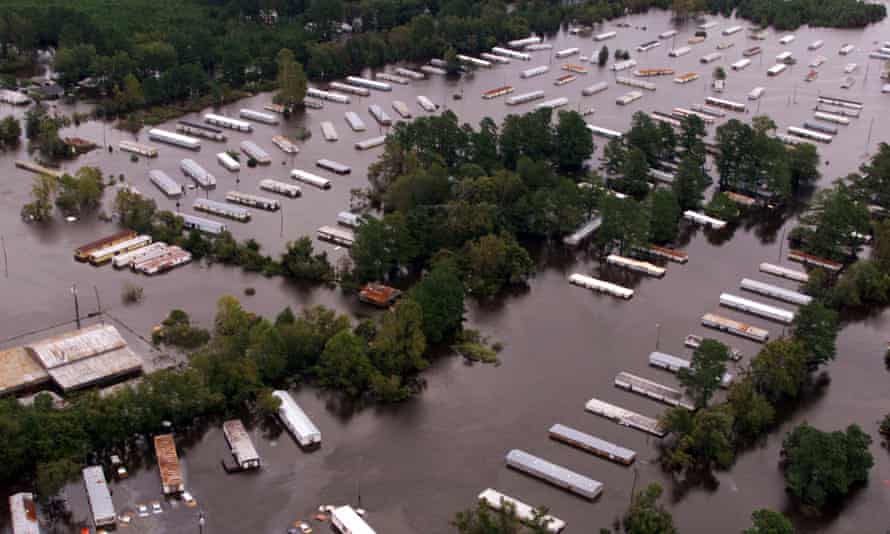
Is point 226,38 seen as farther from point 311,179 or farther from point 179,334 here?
point 179,334

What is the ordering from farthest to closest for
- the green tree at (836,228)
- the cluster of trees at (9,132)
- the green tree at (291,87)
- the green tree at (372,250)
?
the green tree at (291,87)
the cluster of trees at (9,132)
the green tree at (836,228)
the green tree at (372,250)

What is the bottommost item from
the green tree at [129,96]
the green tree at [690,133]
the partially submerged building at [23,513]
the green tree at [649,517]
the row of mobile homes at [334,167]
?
the partially submerged building at [23,513]

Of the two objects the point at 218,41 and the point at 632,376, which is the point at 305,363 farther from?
the point at 218,41

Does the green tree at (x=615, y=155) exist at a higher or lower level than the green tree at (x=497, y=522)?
higher

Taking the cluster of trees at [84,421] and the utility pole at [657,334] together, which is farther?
the utility pole at [657,334]

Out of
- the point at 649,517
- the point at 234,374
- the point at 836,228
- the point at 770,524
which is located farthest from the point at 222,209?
the point at 770,524

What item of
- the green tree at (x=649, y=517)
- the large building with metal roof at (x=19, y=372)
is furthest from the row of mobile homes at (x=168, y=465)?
the green tree at (x=649, y=517)

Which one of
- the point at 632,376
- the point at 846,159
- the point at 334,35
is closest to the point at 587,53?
the point at 334,35

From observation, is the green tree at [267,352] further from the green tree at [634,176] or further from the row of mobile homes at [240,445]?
the green tree at [634,176]
